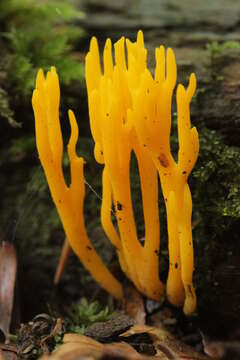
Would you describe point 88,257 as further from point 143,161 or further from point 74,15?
point 74,15

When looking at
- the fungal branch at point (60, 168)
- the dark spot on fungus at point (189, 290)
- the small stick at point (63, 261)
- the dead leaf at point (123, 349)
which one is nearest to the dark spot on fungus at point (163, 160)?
the fungal branch at point (60, 168)

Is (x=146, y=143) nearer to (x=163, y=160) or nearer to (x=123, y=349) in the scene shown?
(x=163, y=160)

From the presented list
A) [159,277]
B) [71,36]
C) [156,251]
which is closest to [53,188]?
[156,251]

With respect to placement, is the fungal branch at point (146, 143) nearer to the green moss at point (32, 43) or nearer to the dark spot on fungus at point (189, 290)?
the dark spot on fungus at point (189, 290)

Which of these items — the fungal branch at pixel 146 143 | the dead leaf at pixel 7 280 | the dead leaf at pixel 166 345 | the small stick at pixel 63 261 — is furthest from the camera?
→ the small stick at pixel 63 261

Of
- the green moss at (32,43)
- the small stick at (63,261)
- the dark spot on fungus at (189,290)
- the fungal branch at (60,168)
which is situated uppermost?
the green moss at (32,43)

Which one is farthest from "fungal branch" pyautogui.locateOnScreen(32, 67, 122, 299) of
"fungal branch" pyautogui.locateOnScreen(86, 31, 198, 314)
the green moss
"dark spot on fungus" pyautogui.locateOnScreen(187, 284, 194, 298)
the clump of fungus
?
the green moss
